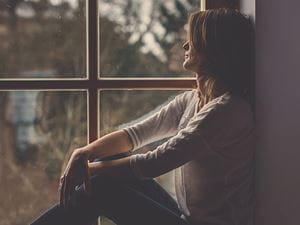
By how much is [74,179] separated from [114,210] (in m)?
0.12

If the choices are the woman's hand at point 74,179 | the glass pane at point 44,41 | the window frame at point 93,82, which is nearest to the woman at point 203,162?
the woman's hand at point 74,179

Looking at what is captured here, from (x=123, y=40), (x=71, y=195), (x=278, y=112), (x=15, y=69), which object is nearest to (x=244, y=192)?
(x=278, y=112)

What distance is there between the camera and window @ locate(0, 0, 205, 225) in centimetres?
133

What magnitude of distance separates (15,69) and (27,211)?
40 cm

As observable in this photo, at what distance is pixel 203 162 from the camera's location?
1.14m

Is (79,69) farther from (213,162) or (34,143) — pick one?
(213,162)

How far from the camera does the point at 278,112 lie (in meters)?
1.17

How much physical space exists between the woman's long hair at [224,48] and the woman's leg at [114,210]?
0.29 m

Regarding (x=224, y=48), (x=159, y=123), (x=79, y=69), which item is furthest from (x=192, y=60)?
(x=79, y=69)

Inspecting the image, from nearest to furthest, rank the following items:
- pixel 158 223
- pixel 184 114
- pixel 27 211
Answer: pixel 158 223 → pixel 184 114 → pixel 27 211

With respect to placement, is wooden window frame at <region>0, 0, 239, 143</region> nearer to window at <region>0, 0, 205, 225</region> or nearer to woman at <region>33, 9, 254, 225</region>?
A: window at <region>0, 0, 205, 225</region>

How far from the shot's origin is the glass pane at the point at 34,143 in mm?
1343

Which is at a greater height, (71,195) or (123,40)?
(123,40)

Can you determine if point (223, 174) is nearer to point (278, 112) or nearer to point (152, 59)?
point (278, 112)
